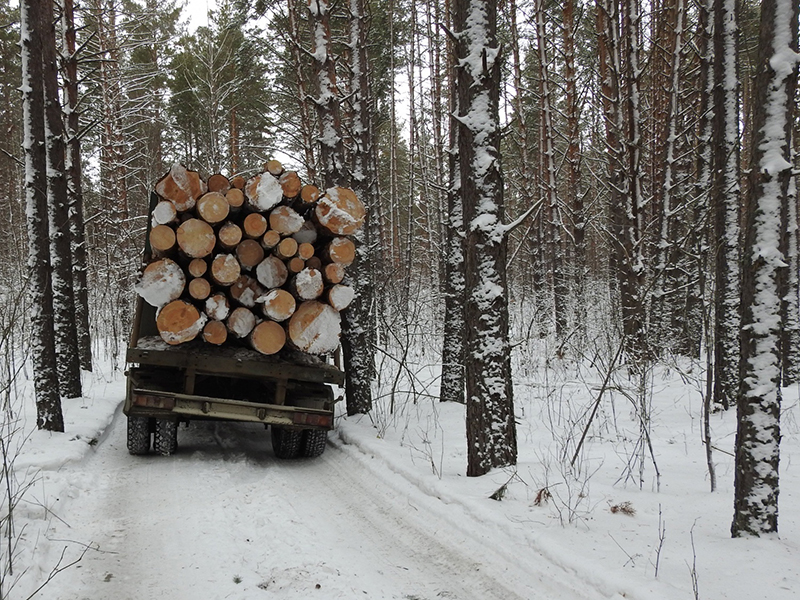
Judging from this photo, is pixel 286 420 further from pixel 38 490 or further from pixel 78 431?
pixel 78 431

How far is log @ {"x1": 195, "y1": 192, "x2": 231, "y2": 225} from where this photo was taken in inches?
217

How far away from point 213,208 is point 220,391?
2331mm

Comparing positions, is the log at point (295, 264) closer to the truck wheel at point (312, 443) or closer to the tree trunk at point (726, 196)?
the truck wheel at point (312, 443)

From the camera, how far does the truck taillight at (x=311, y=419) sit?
5.94m

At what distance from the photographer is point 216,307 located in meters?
5.66

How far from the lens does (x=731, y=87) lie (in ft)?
25.2

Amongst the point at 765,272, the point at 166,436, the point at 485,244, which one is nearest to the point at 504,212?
the point at 485,244

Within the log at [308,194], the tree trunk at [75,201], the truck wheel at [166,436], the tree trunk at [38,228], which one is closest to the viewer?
the log at [308,194]

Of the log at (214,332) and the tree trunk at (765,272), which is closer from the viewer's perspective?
the tree trunk at (765,272)

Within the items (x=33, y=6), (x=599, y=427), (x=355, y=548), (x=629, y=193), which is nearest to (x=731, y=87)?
(x=629, y=193)

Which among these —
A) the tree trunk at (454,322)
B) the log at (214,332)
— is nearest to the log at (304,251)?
the log at (214,332)

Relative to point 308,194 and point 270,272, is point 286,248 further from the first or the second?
point 308,194

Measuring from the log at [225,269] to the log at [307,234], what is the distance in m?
0.75

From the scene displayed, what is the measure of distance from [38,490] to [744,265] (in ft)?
18.4
